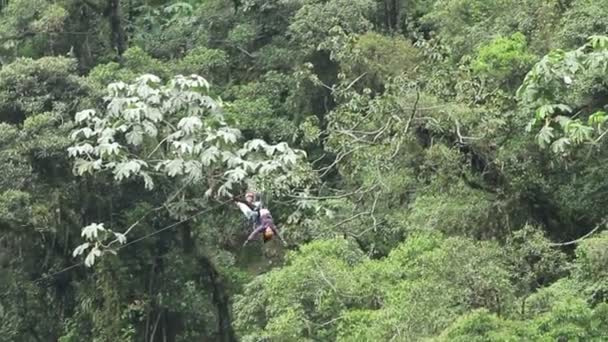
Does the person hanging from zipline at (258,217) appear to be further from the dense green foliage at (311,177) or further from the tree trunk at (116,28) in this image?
the tree trunk at (116,28)

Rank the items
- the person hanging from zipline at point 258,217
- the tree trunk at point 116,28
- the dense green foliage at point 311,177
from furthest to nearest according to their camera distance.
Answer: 1. the tree trunk at point 116,28
2. the person hanging from zipline at point 258,217
3. the dense green foliage at point 311,177

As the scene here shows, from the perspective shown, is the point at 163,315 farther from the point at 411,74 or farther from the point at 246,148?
the point at 246,148

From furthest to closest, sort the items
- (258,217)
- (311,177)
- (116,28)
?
(116,28) < (311,177) < (258,217)

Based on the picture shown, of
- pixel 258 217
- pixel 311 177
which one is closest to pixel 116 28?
pixel 311 177

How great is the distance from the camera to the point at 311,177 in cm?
798

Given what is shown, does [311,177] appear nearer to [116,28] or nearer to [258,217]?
[258,217]

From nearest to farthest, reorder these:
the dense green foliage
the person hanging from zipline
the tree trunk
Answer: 1. the dense green foliage
2. the person hanging from zipline
3. the tree trunk

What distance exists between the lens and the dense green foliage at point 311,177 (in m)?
5.75

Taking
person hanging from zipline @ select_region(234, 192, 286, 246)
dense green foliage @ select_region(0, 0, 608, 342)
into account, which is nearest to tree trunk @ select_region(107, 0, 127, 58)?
dense green foliage @ select_region(0, 0, 608, 342)

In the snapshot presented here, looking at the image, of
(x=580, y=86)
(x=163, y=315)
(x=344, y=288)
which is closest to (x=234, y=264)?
(x=163, y=315)

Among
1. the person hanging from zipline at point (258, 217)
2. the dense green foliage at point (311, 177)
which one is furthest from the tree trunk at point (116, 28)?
the person hanging from zipline at point (258, 217)

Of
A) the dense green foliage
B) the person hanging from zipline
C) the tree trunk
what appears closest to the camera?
the dense green foliage

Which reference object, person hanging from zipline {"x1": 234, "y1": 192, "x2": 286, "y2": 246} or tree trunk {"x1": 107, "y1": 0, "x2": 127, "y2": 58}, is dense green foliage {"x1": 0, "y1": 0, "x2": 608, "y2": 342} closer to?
tree trunk {"x1": 107, "y1": 0, "x2": 127, "y2": 58}

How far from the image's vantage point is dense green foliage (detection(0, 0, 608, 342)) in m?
5.75
